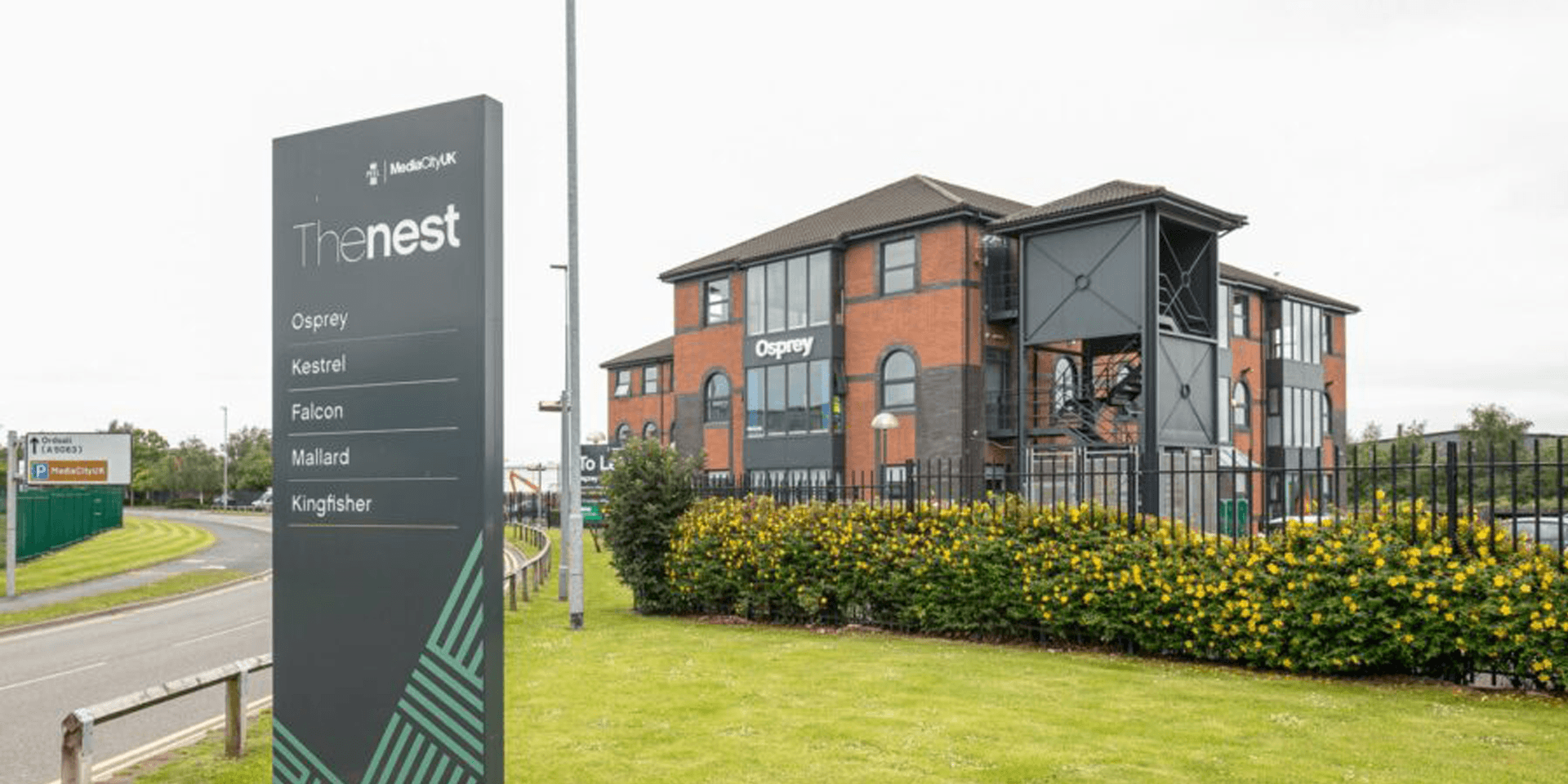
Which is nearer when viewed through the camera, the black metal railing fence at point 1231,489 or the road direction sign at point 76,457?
the black metal railing fence at point 1231,489

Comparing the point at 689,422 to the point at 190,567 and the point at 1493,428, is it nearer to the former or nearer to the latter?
the point at 190,567

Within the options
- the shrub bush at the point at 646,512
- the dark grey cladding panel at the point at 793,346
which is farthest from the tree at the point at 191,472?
the shrub bush at the point at 646,512

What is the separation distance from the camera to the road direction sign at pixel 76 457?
27328 millimetres

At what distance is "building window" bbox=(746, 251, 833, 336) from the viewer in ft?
120

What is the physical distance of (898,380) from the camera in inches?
1372

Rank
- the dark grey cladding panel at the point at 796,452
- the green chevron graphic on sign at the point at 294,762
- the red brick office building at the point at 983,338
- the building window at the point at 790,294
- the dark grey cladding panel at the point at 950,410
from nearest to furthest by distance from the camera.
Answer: the green chevron graphic on sign at the point at 294,762 → the red brick office building at the point at 983,338 → the dark grey cladding panel at the point at 950,410 → the dark grey cladding panel at the point at 796,452 → the building window at the point at 790,294

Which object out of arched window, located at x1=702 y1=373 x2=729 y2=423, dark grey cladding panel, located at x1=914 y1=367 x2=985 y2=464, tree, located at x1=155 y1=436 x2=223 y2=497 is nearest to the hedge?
dark grey cladding panel, located at x1=914 y1=367 x2=985 y2=464

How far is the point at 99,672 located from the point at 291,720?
983 cm

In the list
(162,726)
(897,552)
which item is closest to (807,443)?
(897,552)

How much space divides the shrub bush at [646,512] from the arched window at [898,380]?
16.3 m

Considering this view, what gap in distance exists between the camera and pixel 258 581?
95.0 ft

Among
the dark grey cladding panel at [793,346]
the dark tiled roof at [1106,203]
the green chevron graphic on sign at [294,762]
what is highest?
the dark tiled roof at [1106,203]

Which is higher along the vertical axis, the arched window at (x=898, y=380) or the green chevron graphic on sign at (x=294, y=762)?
the arched window at (x=898, y=380)

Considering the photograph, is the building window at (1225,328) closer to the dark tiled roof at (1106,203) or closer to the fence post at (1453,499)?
the dark tiled roof at (1106,203)
